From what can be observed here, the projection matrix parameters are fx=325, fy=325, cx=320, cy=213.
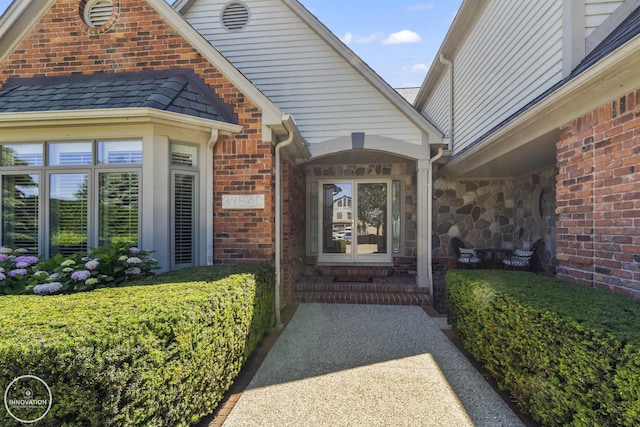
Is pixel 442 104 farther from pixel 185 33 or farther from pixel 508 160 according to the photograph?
pixel 185 33

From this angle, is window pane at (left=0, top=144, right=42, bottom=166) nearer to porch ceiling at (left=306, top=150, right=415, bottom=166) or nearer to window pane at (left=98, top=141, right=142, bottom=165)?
window pane at (left=98, top=141, right=142, bottom=165)

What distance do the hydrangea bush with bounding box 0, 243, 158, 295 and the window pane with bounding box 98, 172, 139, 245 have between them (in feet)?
1.16

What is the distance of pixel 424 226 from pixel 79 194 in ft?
17.4

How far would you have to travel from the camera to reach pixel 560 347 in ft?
6.70

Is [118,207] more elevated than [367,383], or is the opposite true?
[118,207]

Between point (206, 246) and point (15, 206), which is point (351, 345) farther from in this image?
point (15, 206)

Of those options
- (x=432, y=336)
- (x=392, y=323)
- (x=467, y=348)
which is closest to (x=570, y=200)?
(x=467, y=348)

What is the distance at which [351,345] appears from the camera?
3.87 metres

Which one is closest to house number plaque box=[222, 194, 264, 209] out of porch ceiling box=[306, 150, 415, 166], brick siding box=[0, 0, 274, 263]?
brick siding box=[0, 0, 274, 263]

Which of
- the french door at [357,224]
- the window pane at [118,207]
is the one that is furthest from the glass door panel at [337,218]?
the window pane at [118,207]

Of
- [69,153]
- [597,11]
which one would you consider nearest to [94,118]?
[69,153]

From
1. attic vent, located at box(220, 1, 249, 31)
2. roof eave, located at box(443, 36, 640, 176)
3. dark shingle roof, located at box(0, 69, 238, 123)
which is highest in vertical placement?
attic vent, located at box(220, 1, 249, 31)

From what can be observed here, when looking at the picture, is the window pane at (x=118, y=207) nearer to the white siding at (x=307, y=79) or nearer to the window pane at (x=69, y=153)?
the window pane at (x=69, y=153)

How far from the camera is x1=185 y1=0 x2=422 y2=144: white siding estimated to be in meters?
5.96
